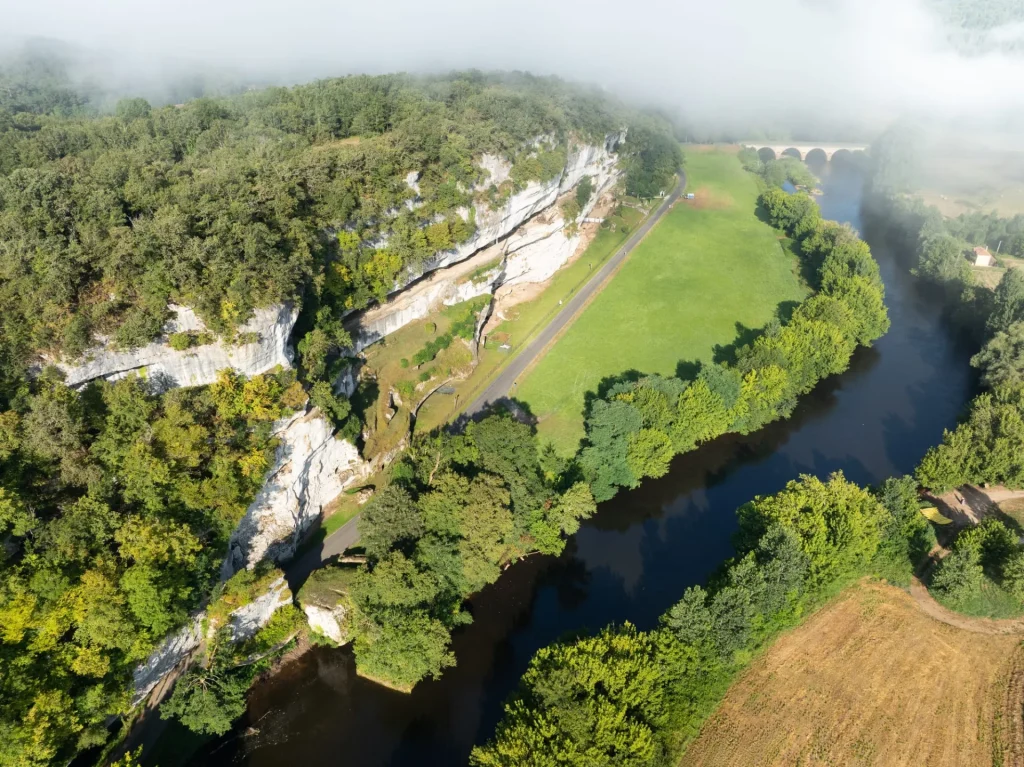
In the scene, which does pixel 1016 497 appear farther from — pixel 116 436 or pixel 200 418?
pixel 116 436

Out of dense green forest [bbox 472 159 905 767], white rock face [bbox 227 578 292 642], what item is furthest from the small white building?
white rock face [bbox 227 578 292 642]

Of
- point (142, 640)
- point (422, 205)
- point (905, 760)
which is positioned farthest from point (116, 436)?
point (905, 760)

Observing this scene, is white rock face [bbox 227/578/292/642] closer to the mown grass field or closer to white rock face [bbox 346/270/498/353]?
white rock face [bbox 346/270/498/353]

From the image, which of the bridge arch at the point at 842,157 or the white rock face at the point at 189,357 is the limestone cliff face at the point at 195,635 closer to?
the white rock face at the point at 189,357

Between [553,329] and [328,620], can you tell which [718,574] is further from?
[553,329]

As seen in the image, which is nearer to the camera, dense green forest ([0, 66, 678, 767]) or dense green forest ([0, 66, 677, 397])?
dense green forest ([0, 66, 678, 767])

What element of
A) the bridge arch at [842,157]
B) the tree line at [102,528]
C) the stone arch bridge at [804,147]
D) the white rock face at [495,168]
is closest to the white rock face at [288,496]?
the tree line at [102,528]
